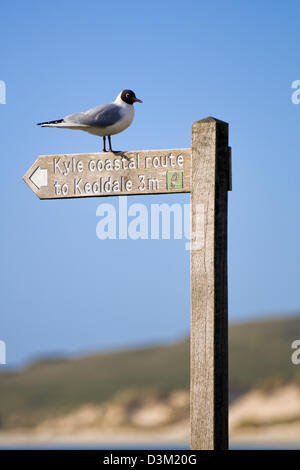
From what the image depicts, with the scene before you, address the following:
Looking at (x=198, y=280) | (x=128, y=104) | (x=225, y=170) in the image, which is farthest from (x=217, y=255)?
(x=128, y=104)

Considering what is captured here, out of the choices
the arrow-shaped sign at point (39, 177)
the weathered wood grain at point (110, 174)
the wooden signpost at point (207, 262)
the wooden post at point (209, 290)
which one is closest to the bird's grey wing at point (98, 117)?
the weathered wood grain at point (110, 174)

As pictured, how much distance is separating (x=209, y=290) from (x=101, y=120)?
6.47ft

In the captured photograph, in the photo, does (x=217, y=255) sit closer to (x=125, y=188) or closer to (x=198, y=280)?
(x=198, y=280)

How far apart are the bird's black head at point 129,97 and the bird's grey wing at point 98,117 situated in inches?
8.0

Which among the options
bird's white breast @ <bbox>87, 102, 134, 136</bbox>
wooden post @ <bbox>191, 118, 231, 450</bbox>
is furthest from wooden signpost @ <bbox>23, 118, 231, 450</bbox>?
bird's white breast @ <bbox>87, 102, 134, 136</bbox>

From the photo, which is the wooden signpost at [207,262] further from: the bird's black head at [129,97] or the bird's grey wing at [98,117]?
the bird's black head at [129,97]

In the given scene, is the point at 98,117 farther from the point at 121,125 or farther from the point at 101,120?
the point at 121,125

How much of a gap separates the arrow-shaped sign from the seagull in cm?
49

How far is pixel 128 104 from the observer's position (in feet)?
22.2
